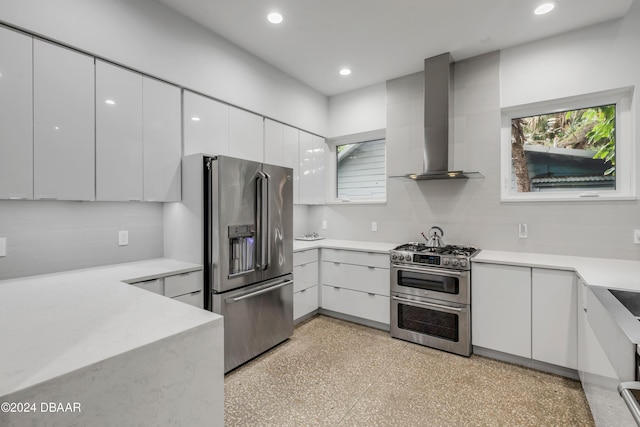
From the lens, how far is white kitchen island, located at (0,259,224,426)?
0.73 meters

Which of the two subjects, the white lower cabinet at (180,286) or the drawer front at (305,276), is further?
the drawer front at (305,276)

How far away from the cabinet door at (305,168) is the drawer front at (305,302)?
1.18 metres

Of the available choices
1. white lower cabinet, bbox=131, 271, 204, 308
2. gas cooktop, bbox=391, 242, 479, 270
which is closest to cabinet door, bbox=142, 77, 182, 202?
white lower cabinet, bbox=131, 271, 204, 308

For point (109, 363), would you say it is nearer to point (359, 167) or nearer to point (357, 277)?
point (357, 277)

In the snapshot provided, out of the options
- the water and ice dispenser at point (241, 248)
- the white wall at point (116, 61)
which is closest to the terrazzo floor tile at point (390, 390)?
the water and ice dispenser at point (241, 248)

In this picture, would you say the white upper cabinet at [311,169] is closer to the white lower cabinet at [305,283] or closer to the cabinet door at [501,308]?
the white lower cabinet at [305,283]

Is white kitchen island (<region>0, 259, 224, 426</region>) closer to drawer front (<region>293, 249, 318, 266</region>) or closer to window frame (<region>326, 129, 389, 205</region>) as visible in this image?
drawer front (<region>293, 249, 318, 266</region>)

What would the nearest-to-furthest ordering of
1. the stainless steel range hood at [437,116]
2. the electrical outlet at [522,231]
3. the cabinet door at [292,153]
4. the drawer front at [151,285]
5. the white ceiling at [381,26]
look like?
1. the drawer front at [151,285]
2. the white ceiling at [381,26]
3. the electrical outlet at [522,231]
4. the stainless steel range hood at [437,116]
5. the cabinet door at [292,153]

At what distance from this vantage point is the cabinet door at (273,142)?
347cm

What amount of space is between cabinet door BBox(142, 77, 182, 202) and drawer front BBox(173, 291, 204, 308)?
0.82 m

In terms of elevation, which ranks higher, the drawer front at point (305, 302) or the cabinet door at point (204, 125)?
the cabinet door at point (204, 125)

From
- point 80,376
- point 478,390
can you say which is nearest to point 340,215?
point 478,390

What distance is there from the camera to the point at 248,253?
8.71 ft

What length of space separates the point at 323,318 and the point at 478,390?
187 centimetres
